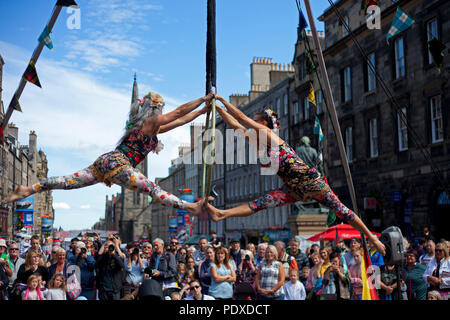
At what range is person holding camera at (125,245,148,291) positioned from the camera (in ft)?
35.0

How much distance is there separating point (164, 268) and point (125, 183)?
3698 millimetres

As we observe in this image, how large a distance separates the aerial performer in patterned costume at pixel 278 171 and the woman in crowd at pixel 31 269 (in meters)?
3.72

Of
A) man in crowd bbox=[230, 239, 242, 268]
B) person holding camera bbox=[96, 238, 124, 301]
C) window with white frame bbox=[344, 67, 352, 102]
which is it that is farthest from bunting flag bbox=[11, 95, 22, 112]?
window with white frame bbox=[344, 67, 352, 102]

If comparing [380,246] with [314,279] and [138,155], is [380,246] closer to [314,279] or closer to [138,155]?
[314,279]

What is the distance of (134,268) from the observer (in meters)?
10.8

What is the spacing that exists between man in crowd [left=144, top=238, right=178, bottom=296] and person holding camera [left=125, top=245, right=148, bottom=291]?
0.29 metres

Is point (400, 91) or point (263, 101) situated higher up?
point (263, 101)

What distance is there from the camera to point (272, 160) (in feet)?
23.2

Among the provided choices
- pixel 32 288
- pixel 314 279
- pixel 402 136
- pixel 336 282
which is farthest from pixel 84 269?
pixel 402 136

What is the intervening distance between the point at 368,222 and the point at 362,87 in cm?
660

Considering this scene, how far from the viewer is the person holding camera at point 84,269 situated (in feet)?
33.7

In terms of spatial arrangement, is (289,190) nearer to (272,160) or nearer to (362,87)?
(272,160)
